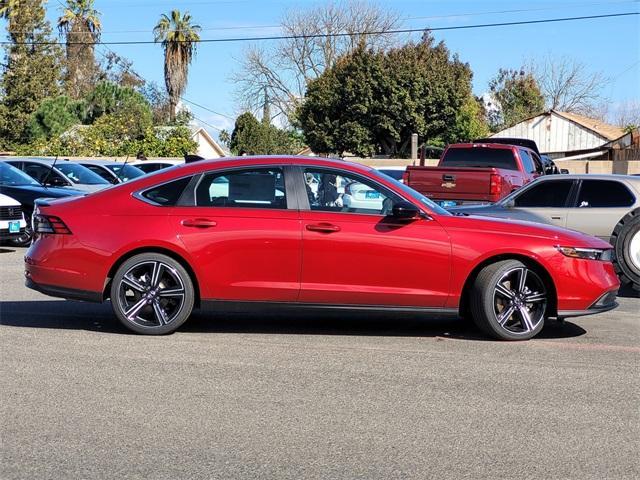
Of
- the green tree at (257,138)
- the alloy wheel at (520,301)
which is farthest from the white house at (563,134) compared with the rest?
the alloy wheel at (520,301)

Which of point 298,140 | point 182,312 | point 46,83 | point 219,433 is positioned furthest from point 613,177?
point 298,140

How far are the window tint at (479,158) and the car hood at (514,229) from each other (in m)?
10.7

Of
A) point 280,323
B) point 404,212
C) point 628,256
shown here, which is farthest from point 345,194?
point 628,256

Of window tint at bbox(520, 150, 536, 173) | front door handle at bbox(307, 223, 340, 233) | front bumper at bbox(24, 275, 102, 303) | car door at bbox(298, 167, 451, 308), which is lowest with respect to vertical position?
front bumper at bbox(24, 275, 102, 303)

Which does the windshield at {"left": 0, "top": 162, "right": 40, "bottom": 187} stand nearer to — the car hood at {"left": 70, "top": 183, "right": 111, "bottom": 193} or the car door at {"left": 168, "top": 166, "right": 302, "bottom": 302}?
the car hood at {"left": 70, "top": 183, "right": 111, "bottom": 193}

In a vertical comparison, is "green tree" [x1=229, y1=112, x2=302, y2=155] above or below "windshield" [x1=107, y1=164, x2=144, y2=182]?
above

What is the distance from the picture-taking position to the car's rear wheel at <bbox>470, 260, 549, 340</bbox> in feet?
25.5

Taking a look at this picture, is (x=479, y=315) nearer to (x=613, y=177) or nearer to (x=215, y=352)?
(x=215, y=352)

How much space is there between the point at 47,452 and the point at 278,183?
12.0 ft

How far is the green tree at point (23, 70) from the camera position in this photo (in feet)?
172

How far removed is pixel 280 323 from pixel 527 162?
38.0 feet

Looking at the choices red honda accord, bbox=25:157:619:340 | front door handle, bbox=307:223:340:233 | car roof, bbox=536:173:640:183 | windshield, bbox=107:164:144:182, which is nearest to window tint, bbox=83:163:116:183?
windshield, bbox=107:164:144:182

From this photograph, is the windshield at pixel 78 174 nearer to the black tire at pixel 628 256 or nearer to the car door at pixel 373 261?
the black tire at pixel 628 256

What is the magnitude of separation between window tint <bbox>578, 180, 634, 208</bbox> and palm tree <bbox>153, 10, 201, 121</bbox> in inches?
1983
